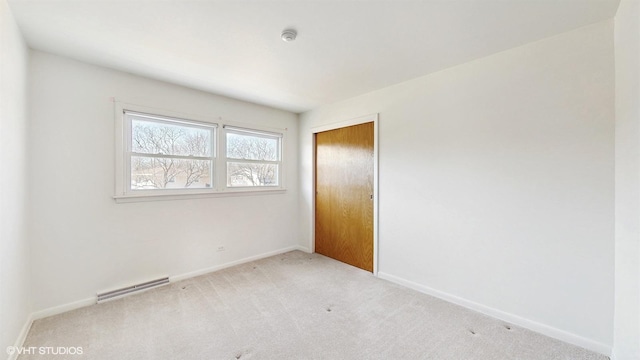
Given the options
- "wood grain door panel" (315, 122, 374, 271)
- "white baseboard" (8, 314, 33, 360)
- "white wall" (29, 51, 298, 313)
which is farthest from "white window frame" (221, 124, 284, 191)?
"white baseboard" (8, 314, 33, 360)

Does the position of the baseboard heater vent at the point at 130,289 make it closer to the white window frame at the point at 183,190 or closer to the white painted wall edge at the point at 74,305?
the white painted wall edge at the point at 74,305

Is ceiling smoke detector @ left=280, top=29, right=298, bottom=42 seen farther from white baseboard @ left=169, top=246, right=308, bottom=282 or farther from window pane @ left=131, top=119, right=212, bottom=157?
white baseboard @ left=169, top=246, right=308, bottom=282

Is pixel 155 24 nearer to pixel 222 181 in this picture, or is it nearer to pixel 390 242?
pixel 222 181

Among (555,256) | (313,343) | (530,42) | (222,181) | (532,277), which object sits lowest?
(313,343)

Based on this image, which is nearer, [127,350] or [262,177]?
[127,350]

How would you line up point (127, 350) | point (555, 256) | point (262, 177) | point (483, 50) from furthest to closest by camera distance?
point (262, 177) → point (483, 50) → point (555, 256) → point (127, 350)

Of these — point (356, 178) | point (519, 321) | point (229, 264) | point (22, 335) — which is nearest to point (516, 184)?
point (519, 321)

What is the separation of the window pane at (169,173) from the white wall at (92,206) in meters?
0.21

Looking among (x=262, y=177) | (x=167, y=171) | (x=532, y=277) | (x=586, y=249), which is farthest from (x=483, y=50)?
(x=167, y=171)

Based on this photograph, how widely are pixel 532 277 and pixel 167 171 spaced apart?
375 cm

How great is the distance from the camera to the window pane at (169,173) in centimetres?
271

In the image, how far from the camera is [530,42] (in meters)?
2.00

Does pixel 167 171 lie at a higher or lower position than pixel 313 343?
higher

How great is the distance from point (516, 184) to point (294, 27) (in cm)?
221
